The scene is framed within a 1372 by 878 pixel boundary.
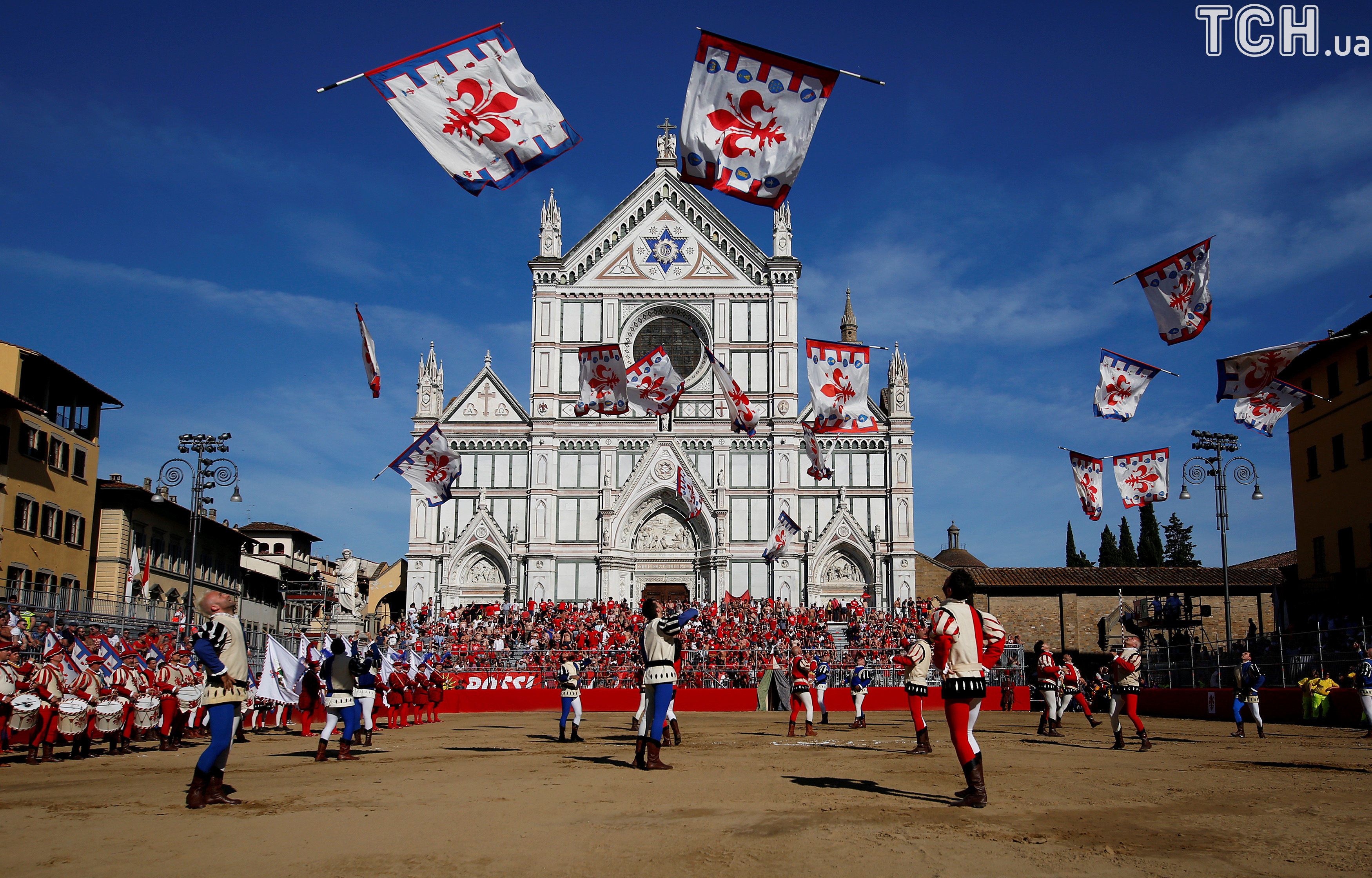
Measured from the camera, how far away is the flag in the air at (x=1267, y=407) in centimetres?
2514

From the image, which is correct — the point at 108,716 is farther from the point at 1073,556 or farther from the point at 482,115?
the point at 1073,556

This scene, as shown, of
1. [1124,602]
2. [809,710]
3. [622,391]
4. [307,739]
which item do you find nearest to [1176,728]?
[809,710]

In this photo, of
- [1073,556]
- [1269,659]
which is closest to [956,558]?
[1073,556]

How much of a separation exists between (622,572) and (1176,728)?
29.8 m

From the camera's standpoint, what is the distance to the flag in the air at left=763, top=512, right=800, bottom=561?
4531cm

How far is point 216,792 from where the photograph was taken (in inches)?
393

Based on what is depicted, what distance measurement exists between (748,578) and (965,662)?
40.5 metres

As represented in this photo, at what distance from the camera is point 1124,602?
1922 inches

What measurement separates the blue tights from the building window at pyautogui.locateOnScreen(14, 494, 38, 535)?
110ft

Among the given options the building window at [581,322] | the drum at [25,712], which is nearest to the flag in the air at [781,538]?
the building window at [581,322]

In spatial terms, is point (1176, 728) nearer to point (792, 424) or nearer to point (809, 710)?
point (809, 710)

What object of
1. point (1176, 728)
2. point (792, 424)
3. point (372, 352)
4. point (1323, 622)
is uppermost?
point (792, 424)

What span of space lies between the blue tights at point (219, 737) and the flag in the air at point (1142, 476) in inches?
1050

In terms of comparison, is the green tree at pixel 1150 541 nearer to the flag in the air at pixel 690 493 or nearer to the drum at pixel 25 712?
the flag in the air at pixel 690 493
